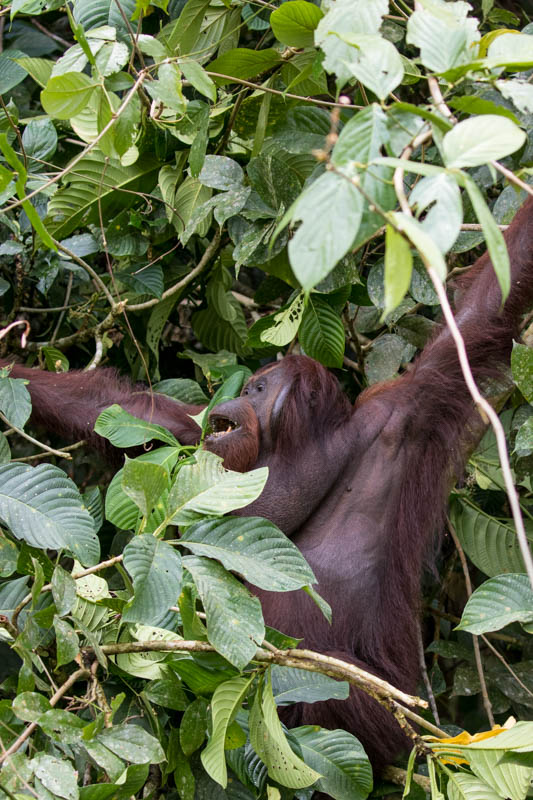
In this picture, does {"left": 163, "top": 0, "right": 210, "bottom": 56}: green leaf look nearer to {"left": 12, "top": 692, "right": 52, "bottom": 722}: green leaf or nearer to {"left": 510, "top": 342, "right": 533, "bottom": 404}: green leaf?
{"left": 510, "top": 342, "right": 533, "bottom": 404}: green leaf

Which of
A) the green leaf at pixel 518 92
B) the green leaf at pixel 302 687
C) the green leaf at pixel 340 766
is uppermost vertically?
the green leaf at pixel 518 92

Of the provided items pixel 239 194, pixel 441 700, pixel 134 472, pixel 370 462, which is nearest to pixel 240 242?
pixel 239 194

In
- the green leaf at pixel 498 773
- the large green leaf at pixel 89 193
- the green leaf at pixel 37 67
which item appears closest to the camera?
the green leaf at pixel 498 773

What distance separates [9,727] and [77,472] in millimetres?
2000

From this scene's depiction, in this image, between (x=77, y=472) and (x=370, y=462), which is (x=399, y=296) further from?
(x=77, y=472)

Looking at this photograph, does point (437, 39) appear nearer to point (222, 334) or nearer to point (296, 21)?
point (296, 21)

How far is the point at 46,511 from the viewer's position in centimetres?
231

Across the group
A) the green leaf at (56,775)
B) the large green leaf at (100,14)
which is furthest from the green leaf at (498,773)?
the large green leaf at (100,14)

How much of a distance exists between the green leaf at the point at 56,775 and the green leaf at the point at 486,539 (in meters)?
1.81

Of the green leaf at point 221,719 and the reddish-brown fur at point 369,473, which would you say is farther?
the reddish-brown fur at point 369,473

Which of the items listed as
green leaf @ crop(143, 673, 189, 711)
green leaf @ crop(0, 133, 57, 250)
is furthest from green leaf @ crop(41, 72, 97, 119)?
green leaf @ crop(143, 673, 189, 711)

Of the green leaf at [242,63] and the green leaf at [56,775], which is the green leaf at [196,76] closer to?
the green leaf at [242,63]

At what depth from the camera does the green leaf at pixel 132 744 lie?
6.12ft

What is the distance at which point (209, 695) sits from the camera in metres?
2.17
